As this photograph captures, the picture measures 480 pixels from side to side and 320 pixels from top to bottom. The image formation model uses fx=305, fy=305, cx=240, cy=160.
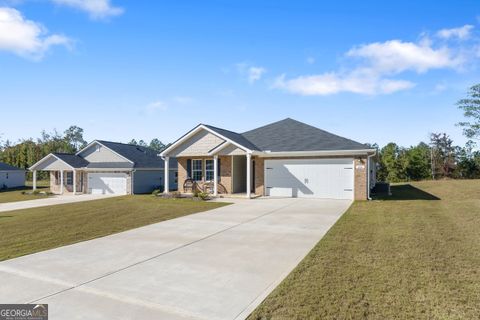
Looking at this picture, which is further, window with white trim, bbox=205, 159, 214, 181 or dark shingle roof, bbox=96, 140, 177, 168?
dark shingle roof, bbox=96, 140, 177, 168

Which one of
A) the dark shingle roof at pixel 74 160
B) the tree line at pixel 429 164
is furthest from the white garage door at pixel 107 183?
the tree line at pixel 429 164

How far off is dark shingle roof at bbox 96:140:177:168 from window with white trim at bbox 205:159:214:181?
7.68 metres

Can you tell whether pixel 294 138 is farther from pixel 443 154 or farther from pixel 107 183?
pixel 443 154

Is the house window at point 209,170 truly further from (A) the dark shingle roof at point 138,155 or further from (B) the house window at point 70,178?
(B) the house window at point 70,178

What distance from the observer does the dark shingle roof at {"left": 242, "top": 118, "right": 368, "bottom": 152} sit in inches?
737

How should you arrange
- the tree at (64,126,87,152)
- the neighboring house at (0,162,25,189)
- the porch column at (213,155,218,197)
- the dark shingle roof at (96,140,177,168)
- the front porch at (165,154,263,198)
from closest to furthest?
the porch column at (213,155,218,197), the front porch at (165,154,263,198), the dark shingle roof at (96,140,177,168), the neighboring house at (0,162,25,189), the tree at (64,126,87,152)

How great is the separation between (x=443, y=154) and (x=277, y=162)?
3544cm

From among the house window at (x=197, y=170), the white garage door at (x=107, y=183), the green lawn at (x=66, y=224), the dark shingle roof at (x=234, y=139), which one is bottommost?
the green lawn at (x=66, y=224)

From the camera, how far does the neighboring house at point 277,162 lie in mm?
17922

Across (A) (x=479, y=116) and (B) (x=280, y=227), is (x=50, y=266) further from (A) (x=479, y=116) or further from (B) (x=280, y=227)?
(A) (x=479, y=116)

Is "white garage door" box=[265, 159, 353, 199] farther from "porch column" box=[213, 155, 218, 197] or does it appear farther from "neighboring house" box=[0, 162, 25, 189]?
"neighboring house" box=[0, 162, 25, 189]

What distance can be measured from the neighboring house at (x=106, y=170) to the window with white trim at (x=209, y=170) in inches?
290

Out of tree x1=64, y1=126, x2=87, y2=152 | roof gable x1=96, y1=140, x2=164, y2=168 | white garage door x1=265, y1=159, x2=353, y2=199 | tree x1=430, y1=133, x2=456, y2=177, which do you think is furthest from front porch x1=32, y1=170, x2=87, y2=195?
tree x1=64, y1=126, x2=87, y2=152

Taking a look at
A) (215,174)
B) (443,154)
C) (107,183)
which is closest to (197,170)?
(215,174)
